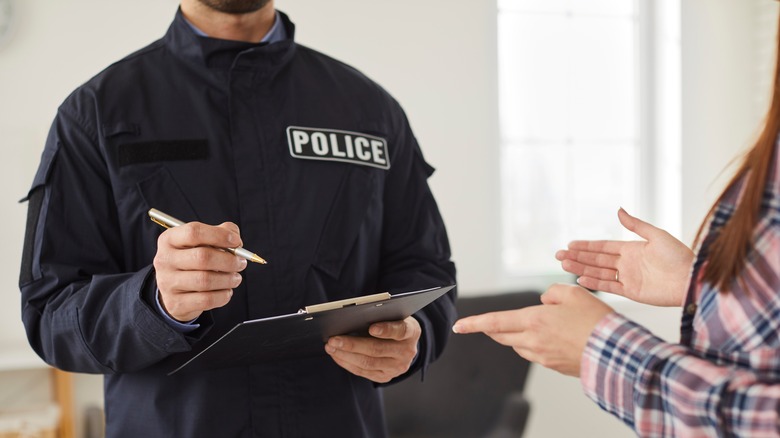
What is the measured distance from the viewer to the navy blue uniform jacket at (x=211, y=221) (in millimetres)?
1350

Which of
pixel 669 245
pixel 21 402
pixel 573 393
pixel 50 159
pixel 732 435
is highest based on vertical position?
pixel 50 159

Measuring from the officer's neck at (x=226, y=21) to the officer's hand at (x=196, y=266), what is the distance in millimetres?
552

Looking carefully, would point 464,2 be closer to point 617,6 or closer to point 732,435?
point 617,6

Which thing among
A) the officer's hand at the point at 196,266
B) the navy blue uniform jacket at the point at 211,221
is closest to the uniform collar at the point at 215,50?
the navy blue uniform jacket at the point at 211,221

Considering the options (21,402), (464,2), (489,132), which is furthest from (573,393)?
(21,402)

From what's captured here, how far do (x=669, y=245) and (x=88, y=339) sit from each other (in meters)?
0.92

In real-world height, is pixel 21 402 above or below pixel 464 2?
below

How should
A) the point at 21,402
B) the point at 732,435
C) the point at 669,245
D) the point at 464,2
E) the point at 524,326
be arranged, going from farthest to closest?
the point at 464,2 → the point at 21,402 → the point at 669,245 → the point at 524,326 → the point at 732,435

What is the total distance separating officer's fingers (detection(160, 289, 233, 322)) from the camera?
3.78 ft

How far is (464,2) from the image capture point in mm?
3852

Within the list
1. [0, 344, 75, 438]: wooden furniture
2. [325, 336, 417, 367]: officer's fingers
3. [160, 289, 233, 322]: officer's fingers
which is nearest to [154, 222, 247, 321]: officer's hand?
[160, 289, 233, 322]: officer's fingers

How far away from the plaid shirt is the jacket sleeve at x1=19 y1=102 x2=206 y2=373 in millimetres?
660

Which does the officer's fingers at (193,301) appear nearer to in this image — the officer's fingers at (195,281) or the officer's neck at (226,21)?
the officer's fingers at (195,281)

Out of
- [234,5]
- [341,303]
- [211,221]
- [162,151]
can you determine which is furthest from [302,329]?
[234,5]
